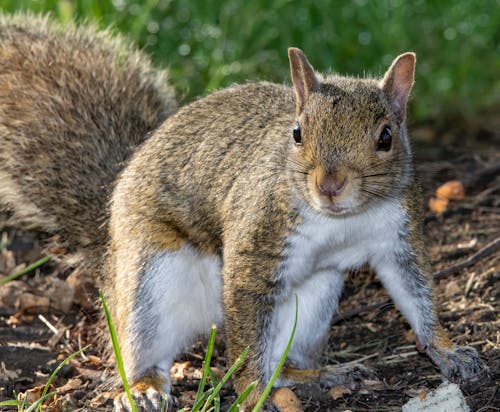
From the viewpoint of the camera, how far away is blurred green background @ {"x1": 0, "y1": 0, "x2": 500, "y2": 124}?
5.09m

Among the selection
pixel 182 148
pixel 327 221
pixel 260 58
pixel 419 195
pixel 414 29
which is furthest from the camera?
pixel 414 29

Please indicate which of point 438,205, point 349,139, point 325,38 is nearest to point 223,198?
point 349,139

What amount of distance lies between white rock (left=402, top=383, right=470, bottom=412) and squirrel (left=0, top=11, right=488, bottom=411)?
295mm

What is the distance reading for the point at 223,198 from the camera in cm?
318

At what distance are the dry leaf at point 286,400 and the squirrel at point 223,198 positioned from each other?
8 cm

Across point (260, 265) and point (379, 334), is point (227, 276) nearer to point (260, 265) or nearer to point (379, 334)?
point (260, 265)

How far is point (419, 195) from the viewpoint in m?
3.10

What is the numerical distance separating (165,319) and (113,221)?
17.1 inches

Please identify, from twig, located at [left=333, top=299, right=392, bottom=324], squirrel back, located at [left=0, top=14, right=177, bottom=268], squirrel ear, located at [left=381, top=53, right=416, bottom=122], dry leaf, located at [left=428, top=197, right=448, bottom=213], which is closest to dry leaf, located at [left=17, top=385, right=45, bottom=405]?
squirrel back, located at [left=0, top=14, right=177, bottom=268]

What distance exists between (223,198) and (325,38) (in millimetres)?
2573

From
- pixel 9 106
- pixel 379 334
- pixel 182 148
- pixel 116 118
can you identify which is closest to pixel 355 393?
pixel 379 334

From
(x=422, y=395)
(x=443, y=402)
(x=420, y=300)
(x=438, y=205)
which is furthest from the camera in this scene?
(x=438, y=205)

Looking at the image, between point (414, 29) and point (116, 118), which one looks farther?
point (414, 29)

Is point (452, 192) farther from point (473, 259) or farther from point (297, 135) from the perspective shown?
point (297, 135)
